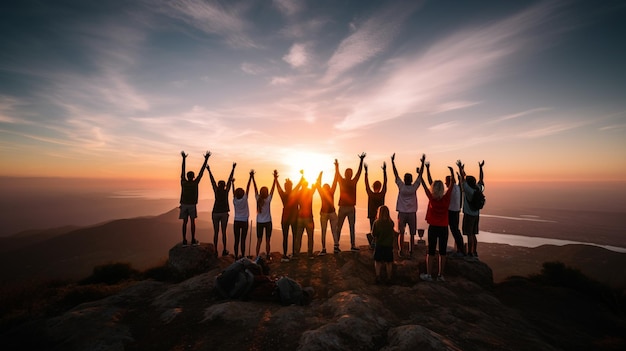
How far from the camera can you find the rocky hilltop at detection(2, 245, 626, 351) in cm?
536

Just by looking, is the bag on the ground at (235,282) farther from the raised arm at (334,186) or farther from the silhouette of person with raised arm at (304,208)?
the raised arm at (334,186)

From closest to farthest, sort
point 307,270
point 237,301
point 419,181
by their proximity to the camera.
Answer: point 237,301
point 419,181
point 307,270

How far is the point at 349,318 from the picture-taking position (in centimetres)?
588

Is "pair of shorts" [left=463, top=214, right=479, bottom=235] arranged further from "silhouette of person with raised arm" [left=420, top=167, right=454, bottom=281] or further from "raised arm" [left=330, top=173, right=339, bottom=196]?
"raised arm" [left=330, top=173, right=339, bottom=196]

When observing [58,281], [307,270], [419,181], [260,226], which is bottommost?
[58,281]

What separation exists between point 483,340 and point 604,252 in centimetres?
14417

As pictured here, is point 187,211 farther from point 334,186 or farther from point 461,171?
point 461,171

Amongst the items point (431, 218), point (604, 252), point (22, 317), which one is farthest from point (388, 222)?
point (604, 252)

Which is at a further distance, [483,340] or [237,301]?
[237,301]

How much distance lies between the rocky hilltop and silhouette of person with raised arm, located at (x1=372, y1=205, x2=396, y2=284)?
64cm

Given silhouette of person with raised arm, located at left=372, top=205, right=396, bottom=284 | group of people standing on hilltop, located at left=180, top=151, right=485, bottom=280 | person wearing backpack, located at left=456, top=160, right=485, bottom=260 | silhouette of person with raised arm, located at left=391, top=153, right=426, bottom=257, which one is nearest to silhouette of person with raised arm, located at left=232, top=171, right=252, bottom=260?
group of people standing on hilltop, located at left=180, top=151, right=485, bottom=280

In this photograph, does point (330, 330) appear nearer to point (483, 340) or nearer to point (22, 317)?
point (483, 340)

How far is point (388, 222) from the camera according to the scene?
8.56 m

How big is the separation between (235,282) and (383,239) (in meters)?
4.98
